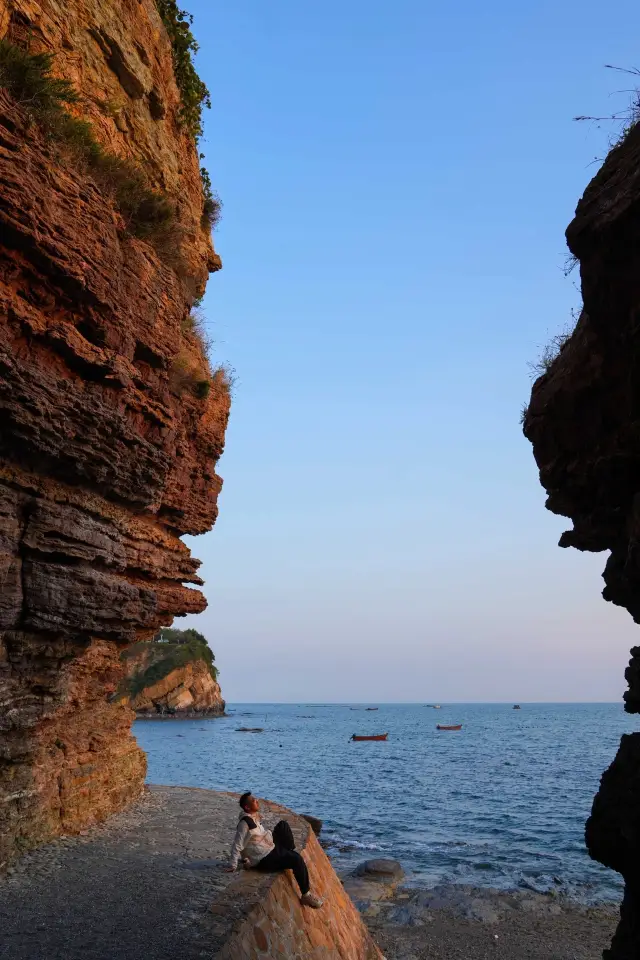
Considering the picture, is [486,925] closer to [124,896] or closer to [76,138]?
[124,896]

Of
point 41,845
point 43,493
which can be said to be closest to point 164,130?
point 43,493

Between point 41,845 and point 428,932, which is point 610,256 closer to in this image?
point 41,845

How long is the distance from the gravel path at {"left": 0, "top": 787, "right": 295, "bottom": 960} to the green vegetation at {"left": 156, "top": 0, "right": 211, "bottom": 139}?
1912 centimetres

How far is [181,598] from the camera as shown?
17.0 m

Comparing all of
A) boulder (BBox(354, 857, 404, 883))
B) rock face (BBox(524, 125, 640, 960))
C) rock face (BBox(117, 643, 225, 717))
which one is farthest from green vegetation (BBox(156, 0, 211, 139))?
rock face (BBox(117, 643, 225, 717))

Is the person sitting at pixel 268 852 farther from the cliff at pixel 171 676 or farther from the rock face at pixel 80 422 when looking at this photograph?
the cliff at pixel 171 676

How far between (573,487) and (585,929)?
13.5m

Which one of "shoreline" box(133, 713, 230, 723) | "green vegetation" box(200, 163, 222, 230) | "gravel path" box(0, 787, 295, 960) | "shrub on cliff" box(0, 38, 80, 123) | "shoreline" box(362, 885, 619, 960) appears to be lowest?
"shoreline" box(133, 713, 230, 723)

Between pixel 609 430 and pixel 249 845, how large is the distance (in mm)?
8983

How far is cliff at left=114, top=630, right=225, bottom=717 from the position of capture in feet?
372

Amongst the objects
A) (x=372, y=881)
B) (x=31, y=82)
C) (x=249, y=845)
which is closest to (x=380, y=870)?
(x=372, y=881)

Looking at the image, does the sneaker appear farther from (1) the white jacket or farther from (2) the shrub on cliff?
(2) the shrub on cliff

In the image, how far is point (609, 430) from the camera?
9.70 metres

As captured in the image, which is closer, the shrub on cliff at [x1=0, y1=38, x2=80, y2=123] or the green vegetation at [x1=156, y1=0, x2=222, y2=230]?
the shrub on cliff at [x1=0, y1=38, x2=80, y2=123]
